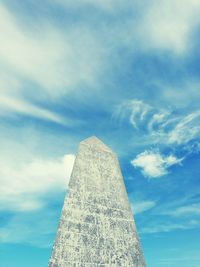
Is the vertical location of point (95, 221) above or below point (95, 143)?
below

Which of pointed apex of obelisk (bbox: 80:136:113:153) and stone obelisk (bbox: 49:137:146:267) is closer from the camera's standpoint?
stone obelisk (bbox: 49:137:146:267)

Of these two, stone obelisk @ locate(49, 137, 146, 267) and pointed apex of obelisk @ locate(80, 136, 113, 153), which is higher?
pointed apex of obelisk @ locate(80, 136, 113, 153)

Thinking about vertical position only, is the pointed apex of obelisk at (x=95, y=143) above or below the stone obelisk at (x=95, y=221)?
above

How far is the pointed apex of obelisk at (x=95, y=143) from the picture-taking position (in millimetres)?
22761

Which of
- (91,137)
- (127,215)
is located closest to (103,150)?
(91,137)

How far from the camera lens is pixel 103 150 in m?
23.4

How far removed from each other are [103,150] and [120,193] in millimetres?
3660

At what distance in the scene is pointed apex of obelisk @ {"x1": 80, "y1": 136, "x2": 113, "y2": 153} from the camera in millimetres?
22761

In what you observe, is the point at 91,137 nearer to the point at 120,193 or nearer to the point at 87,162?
the point at 87,162

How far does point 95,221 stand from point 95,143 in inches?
255

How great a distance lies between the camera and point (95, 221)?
18875 mm

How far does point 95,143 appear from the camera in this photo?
23.3 meters

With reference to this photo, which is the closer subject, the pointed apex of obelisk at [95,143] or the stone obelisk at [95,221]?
the stone obelisk at [95,221]

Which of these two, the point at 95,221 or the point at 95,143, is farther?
the point at 95,143
